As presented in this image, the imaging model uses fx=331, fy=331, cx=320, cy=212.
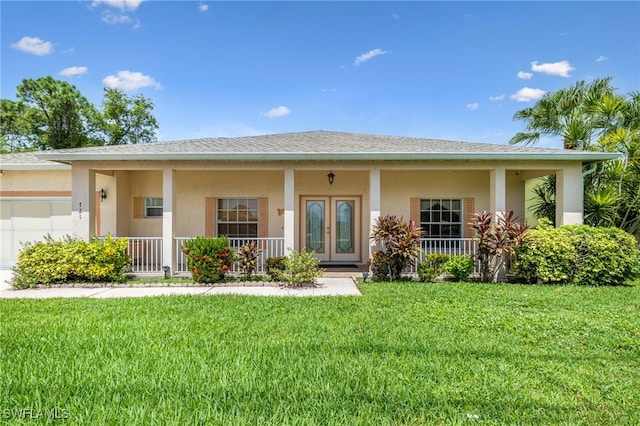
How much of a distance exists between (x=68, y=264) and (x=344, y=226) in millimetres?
8150

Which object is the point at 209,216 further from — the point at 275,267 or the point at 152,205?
the point at 275,267

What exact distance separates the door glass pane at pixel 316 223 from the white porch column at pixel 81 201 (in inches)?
262

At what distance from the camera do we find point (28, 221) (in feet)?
36.9

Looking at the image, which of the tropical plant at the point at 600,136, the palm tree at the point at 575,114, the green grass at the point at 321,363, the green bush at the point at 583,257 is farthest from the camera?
the palm tree at the point at 575,114

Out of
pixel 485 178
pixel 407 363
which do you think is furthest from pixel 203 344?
pixel 485 178

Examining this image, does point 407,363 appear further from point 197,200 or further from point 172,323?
point 197,200

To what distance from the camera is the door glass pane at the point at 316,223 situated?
1201cm

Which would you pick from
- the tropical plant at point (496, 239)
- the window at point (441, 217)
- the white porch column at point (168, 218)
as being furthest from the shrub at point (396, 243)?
the white porch column at point (168, 218)

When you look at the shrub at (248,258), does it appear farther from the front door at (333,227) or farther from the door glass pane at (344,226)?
the door glass pane at (344,226)

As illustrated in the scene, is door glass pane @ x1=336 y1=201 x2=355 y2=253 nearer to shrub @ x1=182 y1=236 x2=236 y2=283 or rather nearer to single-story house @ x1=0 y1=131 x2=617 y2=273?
single-story house @ x1=0 y1=131 x2=617 y2=273

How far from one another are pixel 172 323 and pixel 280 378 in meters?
2.53

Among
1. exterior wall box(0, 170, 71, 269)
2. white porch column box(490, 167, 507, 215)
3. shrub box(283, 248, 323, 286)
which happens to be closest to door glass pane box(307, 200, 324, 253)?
shrub box(283, 248, 323, 286)

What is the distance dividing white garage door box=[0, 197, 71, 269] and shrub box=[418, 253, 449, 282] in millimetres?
11448

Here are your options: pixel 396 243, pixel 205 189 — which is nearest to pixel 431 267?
pixel 396 243
